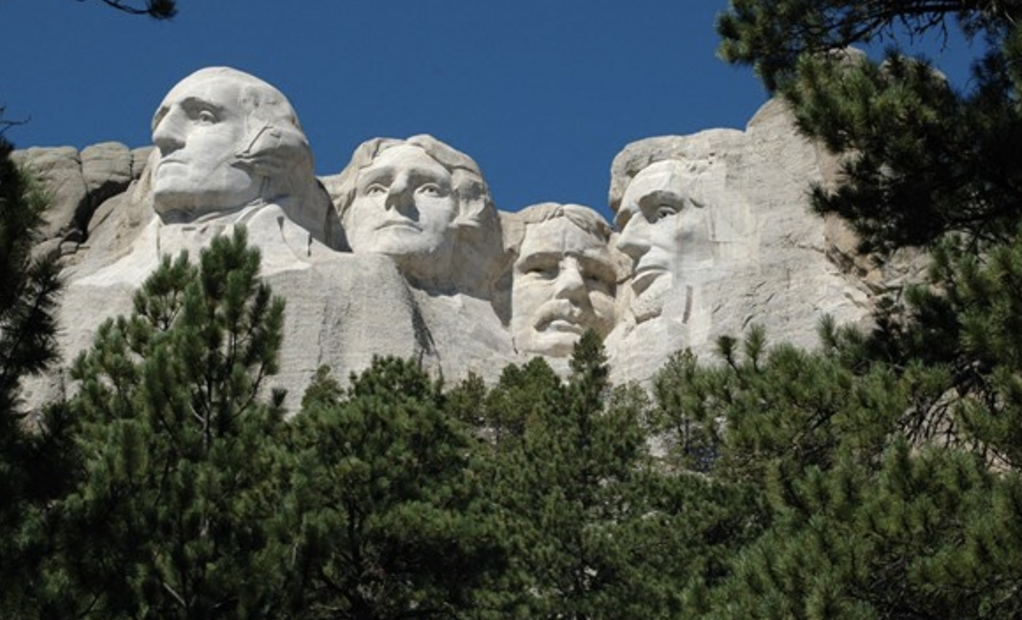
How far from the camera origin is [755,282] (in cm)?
2881

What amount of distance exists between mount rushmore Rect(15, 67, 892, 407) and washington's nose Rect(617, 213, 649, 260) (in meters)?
0.03

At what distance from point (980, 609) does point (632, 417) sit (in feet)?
31.5

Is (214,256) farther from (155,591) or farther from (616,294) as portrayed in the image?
(616,294)

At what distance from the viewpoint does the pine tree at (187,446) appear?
13.4 m

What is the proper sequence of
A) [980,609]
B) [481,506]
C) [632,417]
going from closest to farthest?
[980,609], [481,506], [632,417]

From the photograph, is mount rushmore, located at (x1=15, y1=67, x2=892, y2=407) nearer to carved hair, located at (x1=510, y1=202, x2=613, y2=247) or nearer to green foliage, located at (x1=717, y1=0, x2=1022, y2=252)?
carved hair, located at (x1=510, y1=202, x2=613, y2=247)

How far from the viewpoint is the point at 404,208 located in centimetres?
3123

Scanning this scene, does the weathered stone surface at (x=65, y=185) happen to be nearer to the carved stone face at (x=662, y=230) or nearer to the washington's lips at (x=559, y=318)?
the washington's lips at (x=559, y=318)

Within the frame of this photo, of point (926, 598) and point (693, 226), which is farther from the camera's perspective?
point (693, 226)

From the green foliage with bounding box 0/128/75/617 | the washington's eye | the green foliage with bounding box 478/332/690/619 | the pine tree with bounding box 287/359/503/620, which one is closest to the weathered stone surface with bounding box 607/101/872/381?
the washington's eye

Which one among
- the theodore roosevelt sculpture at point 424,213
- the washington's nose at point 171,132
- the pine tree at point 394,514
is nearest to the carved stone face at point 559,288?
the theodore roosevelt sculpture at point 424,213

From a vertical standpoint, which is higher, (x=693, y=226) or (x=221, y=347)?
(x=693, y=226)

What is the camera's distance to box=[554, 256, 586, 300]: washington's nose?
3195cm

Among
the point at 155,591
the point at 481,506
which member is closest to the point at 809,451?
the point at 155,591
